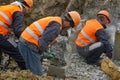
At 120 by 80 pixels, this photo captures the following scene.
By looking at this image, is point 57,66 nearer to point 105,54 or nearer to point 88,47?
point 88,47

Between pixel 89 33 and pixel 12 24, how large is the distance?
2.00 metres

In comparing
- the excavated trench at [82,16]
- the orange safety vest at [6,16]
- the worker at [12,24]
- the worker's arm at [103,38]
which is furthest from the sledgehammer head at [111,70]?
the orange safety vest at [6,16]

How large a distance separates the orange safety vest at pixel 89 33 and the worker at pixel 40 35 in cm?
179

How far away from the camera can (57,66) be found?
854cm

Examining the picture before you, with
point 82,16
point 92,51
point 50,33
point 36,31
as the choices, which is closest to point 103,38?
point 92,51

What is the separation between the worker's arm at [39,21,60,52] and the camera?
22.4ft

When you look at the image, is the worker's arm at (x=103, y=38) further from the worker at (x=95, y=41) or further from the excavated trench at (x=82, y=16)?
the excavated trench at (x=82, y=16)

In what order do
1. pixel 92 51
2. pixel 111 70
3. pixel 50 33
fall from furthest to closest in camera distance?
pixel 92 51, pixel 111 70, pixel 50 33

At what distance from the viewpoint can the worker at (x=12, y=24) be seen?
789 centimetres

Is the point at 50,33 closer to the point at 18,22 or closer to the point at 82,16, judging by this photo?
the point at 18,22

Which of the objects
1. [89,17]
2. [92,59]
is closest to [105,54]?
[92,59]

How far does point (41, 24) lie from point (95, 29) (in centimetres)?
221

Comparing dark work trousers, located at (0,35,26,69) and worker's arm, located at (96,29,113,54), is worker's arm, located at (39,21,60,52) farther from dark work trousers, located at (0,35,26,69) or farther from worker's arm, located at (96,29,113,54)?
worker's arm, located at (96,29,113,54)

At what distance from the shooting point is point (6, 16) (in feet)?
26.2
